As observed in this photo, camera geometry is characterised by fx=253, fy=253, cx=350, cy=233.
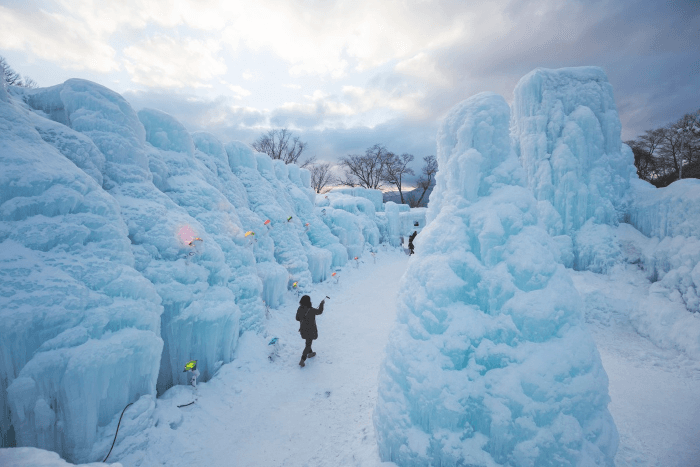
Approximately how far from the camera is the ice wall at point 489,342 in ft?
10.0

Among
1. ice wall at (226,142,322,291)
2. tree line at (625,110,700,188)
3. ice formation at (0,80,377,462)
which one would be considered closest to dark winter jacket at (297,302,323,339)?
ice formation at (0,80,377,462)

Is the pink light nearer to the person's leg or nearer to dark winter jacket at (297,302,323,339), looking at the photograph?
dark winter jacket at (297,302,323,339)

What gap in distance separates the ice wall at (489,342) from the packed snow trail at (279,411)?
124 cm

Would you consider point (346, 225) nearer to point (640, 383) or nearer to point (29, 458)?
point (640, 383)

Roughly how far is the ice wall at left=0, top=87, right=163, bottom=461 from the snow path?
23.3ft

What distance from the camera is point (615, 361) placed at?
609 cm

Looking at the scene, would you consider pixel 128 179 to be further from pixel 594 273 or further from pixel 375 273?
pixel 594 273

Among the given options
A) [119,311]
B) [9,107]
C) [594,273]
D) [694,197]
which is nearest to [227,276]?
[119,311]

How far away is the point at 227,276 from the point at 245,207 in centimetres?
385

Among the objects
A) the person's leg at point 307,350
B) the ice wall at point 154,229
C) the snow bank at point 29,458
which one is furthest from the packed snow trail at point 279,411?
the snow bank at point 29,458

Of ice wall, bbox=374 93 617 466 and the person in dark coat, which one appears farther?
the person in dark coat

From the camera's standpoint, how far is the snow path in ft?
12.6

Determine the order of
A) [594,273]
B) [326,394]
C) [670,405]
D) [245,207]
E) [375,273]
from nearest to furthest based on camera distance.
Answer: [670,405] → [326,394] → [594,273] → [245,207] → [375,273]

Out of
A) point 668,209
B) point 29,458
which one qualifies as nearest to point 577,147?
point 668,209
